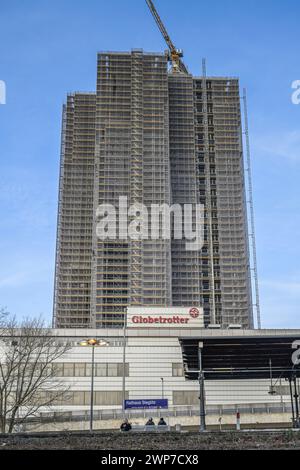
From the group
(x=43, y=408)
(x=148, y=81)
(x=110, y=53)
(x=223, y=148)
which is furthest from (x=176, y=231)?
(x=43, y=408)

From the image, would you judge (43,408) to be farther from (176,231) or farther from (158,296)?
(176,231)

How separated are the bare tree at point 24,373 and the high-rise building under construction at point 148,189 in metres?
42.0

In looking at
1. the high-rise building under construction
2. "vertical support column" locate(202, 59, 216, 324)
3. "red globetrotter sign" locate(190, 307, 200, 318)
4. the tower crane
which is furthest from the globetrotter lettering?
the tower crane

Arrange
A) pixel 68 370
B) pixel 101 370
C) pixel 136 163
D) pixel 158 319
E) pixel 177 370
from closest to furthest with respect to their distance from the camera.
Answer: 1. pixel 68 370
2. pixel 101 370
3. pixel 177 370
4. pixel 158 319
5. pixel 136 163

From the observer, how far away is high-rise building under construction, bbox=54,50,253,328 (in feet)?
342

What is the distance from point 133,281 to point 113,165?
83.8 ft

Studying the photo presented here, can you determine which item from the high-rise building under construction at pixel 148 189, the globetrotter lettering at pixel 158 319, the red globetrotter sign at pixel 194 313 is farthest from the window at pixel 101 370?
the high-rise building under construction at pixel 148 189

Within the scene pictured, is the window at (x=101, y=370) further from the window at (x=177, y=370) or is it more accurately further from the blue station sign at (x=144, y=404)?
the blue station sign at (x=144, y=404)

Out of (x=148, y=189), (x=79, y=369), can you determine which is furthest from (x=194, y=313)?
(x=148, y=189)

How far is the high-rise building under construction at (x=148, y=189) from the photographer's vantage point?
104250 mm

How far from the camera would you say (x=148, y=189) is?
355ft

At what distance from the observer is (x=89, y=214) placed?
11456 centimetres

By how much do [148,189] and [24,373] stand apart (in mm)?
71468

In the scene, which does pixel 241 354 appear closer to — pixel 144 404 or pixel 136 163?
pixel 144 404
